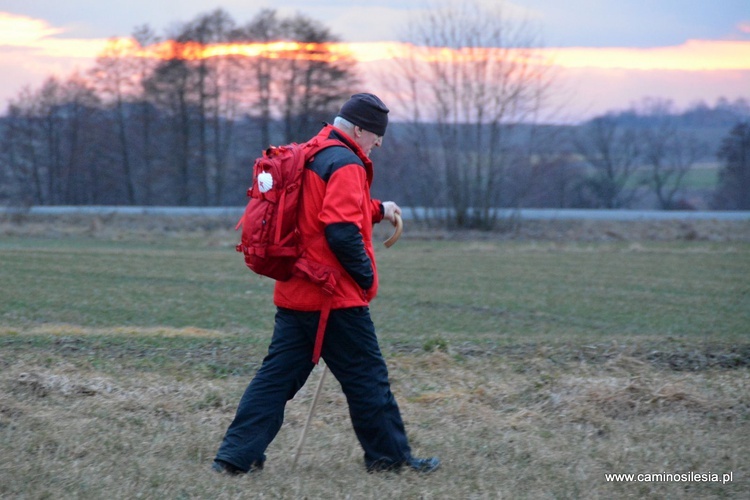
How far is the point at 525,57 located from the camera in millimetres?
27688

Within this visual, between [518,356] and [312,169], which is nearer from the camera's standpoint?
[312,169]

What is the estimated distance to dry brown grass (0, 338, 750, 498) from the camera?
4.34 meters

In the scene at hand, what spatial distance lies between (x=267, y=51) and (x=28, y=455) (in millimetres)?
33735

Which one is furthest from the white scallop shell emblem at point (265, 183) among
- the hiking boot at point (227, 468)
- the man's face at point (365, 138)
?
the hiking boot at point (227, 468)

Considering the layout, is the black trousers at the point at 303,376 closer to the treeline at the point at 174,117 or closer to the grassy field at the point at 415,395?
the grassy field at the point at 415,395

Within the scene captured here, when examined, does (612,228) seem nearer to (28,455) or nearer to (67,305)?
(67,305)

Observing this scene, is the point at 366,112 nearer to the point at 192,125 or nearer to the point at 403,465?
the point at 403,465

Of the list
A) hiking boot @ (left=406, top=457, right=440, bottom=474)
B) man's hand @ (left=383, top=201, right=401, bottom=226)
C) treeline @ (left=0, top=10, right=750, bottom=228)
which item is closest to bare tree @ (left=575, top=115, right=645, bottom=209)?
treeline @ (left=0, top=10, right=750, bottom=228)

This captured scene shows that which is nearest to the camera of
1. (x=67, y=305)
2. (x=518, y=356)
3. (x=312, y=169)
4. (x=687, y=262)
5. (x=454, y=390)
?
(x=312, y=169)

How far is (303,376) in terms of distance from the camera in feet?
15.2

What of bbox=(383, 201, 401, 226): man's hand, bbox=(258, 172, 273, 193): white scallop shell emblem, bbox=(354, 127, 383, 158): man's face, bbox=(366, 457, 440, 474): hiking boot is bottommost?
bbox=(366, 457, 440, 474): hiking boot

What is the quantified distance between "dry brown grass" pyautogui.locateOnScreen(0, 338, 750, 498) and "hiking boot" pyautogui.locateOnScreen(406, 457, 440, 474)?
66 millimetres

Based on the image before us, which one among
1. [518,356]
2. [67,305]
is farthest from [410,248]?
[518,356]

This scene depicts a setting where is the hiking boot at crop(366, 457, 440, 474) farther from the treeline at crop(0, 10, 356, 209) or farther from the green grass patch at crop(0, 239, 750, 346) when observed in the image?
the treeline at crop(0, 10, 356, 209)
